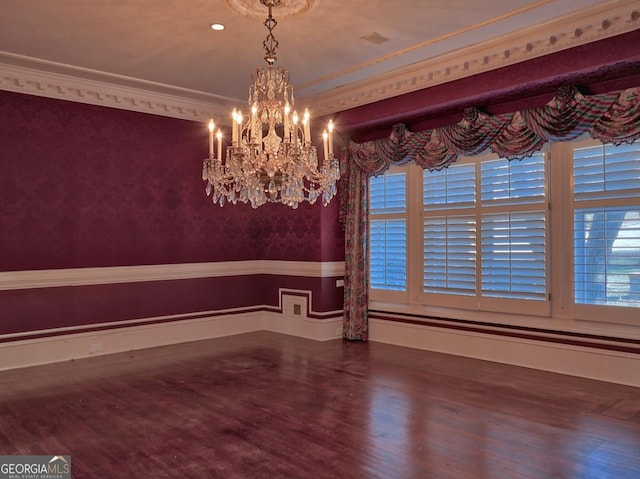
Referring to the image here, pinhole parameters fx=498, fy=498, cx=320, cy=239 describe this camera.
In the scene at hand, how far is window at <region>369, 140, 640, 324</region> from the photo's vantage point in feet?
13.9

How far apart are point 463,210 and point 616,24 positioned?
84.9 inches

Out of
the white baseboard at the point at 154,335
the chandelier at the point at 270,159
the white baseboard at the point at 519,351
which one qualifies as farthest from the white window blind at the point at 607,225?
the white baseboard at the point at 154,335

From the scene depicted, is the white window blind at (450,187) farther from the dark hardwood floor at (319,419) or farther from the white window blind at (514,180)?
the dark hardwood floor at (319,419)

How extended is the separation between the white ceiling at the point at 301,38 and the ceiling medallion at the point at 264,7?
0.05 ft

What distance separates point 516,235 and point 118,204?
423 cm

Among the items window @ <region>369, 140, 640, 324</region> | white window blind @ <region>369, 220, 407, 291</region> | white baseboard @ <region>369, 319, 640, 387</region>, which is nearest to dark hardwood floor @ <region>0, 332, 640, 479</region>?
white baseboard @ <region>369, 319, 640, 387</region>

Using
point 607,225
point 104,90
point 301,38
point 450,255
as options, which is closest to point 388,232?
point 450,255

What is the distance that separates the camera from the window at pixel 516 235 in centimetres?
424

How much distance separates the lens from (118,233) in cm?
556

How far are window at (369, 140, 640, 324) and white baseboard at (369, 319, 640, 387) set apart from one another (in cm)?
27

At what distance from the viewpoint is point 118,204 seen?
5551mm

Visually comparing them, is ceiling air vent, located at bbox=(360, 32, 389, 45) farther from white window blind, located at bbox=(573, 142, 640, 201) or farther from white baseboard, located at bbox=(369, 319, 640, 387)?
white baseboard, located at bbox=(369, 319, 640, 387)

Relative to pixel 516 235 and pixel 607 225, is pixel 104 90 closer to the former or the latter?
pixel 516 235

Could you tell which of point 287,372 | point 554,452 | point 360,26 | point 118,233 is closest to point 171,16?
point 360,26
